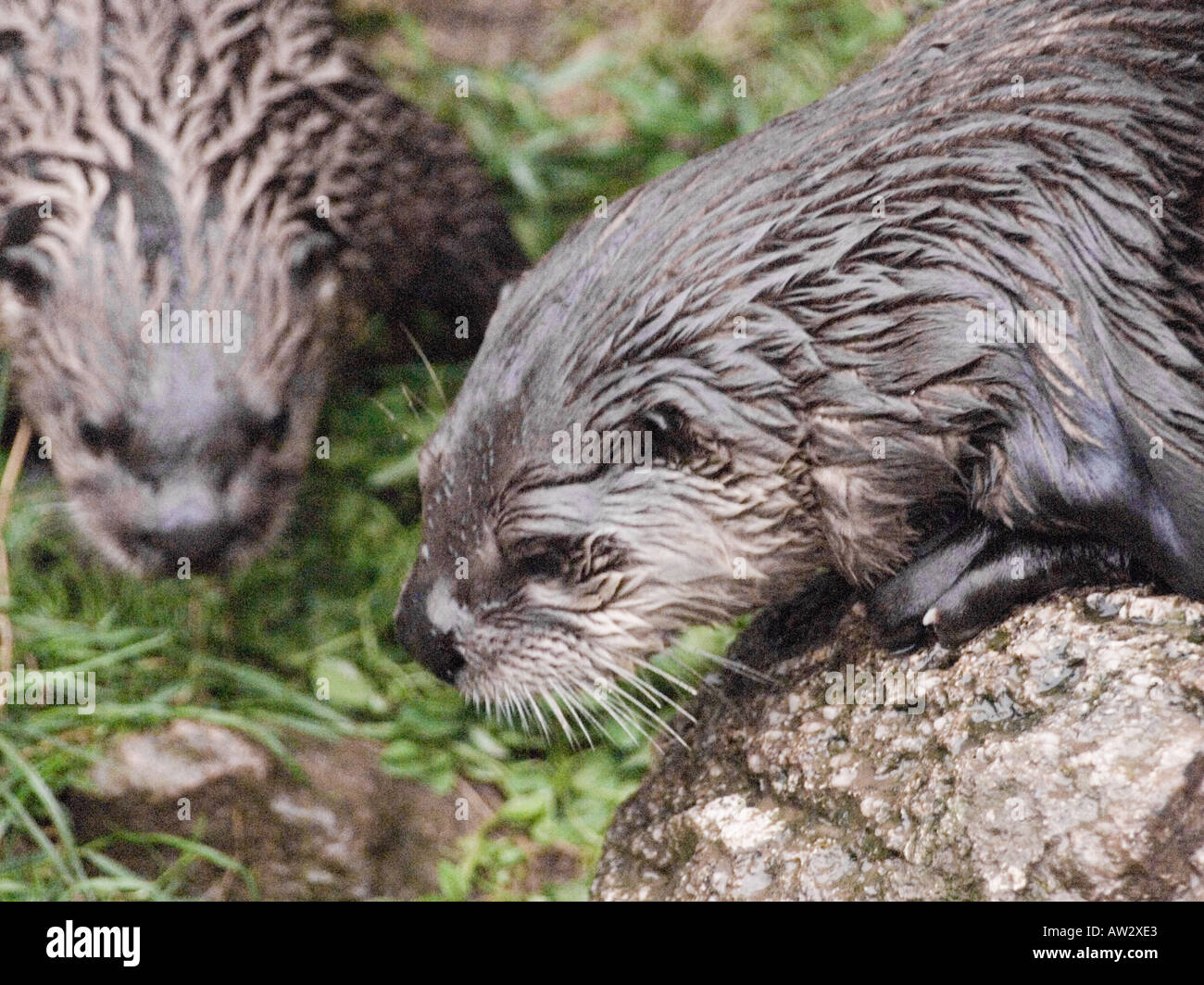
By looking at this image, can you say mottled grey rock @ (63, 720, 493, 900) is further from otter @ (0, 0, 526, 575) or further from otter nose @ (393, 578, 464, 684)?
otter nose @ (393, 578, 464, 684)

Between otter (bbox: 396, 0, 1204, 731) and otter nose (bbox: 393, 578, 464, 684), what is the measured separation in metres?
0.04

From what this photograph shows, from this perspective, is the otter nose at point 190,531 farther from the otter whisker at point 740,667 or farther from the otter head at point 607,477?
the otter whisker at point 740,667

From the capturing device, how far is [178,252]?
2.89 meters

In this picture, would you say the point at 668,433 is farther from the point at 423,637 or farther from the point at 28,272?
the point at 28,272

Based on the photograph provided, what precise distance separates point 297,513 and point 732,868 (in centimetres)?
168

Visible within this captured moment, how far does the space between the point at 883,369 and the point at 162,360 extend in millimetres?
1457

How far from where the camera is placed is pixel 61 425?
302 cm

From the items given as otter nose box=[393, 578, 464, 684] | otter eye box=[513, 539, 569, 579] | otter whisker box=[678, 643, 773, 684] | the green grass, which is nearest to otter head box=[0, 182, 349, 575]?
the green grass

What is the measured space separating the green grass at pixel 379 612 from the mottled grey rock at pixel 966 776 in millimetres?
591

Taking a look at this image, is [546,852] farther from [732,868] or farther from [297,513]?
[297,513]

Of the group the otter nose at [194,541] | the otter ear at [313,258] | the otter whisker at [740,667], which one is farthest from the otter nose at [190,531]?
the otter whisker at [740,667]

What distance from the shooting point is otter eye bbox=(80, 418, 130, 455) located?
2879 millimetres

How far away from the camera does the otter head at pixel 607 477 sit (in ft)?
6.84

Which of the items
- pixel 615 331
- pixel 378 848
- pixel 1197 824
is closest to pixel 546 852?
pixel 378 848
